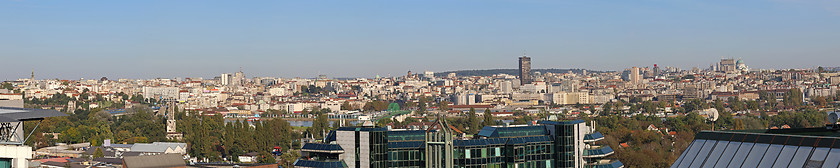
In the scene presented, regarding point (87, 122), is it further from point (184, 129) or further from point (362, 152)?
point (362, 152)

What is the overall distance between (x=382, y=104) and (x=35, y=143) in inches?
4635

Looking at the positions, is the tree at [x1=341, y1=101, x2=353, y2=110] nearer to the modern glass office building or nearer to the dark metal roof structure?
the modern glass office building

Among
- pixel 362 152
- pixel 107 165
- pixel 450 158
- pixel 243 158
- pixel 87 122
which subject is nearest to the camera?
pixel 450 158

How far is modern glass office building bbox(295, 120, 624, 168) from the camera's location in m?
32.6

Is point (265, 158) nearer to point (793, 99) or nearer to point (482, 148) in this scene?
point (482, 148)

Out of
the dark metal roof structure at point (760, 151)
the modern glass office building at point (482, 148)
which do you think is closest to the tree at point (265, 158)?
the modern glass office building at point (482, 148)

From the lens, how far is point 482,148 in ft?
110

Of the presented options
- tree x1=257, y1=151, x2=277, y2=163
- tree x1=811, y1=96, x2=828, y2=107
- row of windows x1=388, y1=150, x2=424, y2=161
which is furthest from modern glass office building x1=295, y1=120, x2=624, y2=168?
tree x1=811, y1=96, x2=828, y2=107

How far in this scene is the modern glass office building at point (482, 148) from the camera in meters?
32.6

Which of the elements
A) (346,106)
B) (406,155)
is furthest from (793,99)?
(406,155)

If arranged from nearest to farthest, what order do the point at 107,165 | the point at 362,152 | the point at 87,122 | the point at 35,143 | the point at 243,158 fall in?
the point at 362,152 → the point at 107,165 → the point at 243,158 → the point at 35,143 → the point at 87,122

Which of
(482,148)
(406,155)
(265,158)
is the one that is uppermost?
(482,148)

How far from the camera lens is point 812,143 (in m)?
16.2

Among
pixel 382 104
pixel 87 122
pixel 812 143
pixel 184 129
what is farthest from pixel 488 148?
pixel 382 104
